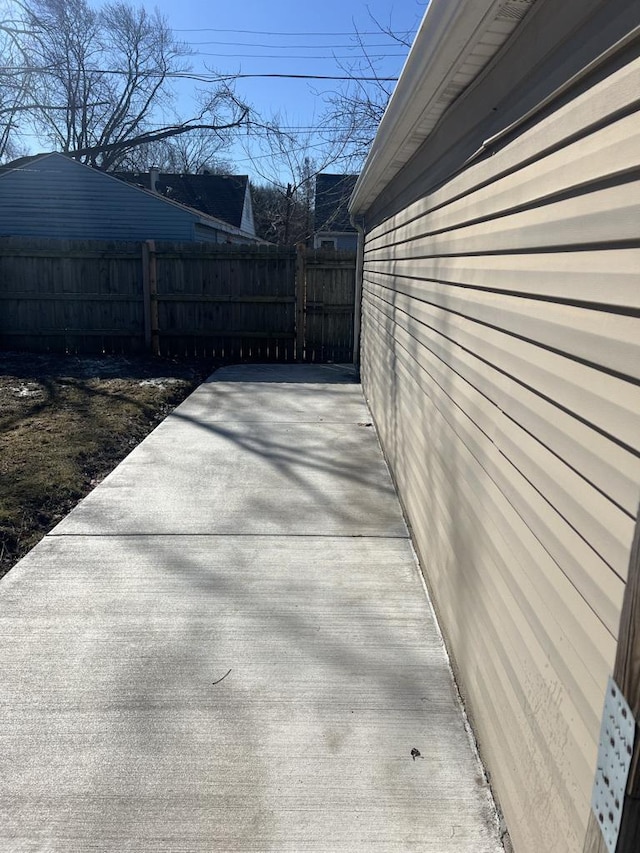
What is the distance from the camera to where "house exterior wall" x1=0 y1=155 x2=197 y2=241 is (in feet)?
54.7

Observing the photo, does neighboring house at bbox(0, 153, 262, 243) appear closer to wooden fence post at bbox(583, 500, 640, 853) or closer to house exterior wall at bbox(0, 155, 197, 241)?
house exterior wall at bbox(0, 155, 197, 241)

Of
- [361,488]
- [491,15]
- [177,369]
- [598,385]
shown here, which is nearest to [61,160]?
[177,369]

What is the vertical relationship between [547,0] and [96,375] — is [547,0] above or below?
above

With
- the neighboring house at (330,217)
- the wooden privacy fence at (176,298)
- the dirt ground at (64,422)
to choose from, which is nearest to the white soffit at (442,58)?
the dirt ground at (64,422)

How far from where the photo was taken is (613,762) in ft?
3.06

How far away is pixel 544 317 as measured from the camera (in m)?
1.66

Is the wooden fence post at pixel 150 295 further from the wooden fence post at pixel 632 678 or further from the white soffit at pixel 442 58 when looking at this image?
the wooden fence post at pixel 632 678

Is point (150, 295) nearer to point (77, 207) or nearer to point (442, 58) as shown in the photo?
point (77, 207)

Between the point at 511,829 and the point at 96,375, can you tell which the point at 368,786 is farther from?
the point at 96,375

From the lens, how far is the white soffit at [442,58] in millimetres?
2066

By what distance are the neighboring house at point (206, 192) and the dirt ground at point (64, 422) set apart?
16199mm

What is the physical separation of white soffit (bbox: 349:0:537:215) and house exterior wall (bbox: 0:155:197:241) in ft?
46.8

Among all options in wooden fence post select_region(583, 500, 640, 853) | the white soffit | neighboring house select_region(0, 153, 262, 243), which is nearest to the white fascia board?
the white soffit

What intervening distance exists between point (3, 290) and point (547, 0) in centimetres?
1139
